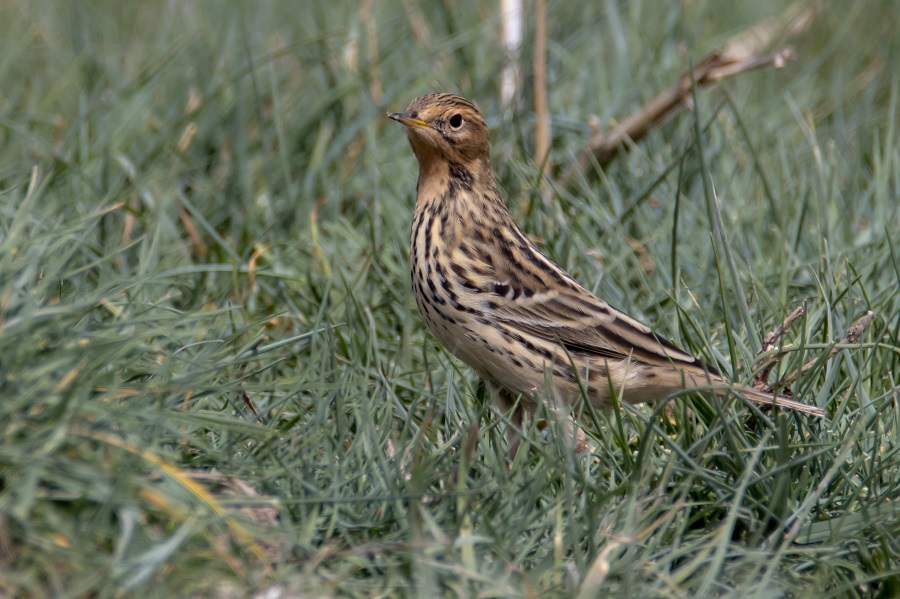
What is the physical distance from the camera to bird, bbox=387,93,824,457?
13.8 ft

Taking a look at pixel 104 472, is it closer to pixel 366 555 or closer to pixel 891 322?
pixel 366 555

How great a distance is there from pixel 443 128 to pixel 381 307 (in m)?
0.83

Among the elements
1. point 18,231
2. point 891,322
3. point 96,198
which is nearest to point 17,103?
point 96,198

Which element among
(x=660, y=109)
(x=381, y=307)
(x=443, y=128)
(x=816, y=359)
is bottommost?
(x=816, y=359)

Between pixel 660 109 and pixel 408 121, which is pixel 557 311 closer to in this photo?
pixel 408 121

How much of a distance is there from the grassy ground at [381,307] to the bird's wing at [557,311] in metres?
0.28

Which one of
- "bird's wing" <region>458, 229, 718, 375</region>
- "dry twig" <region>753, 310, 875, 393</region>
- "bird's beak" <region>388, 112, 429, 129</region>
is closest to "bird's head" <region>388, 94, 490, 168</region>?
"bird's beak" <region>388, 112, 429, 129</region>

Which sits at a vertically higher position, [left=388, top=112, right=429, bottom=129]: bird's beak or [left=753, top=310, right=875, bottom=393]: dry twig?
[left=388, top=112, right=429, bottom=129]: bird's beak

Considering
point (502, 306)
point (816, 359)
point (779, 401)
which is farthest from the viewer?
point (502, 306)

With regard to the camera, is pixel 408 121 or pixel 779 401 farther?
pixel 408 121

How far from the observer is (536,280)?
15.0ft

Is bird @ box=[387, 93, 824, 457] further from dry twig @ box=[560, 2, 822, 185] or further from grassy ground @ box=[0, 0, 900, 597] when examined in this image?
dry twig @ box=[560, 2, 822, 185]

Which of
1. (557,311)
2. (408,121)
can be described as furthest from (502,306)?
(408,121)

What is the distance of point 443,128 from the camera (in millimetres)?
4707
